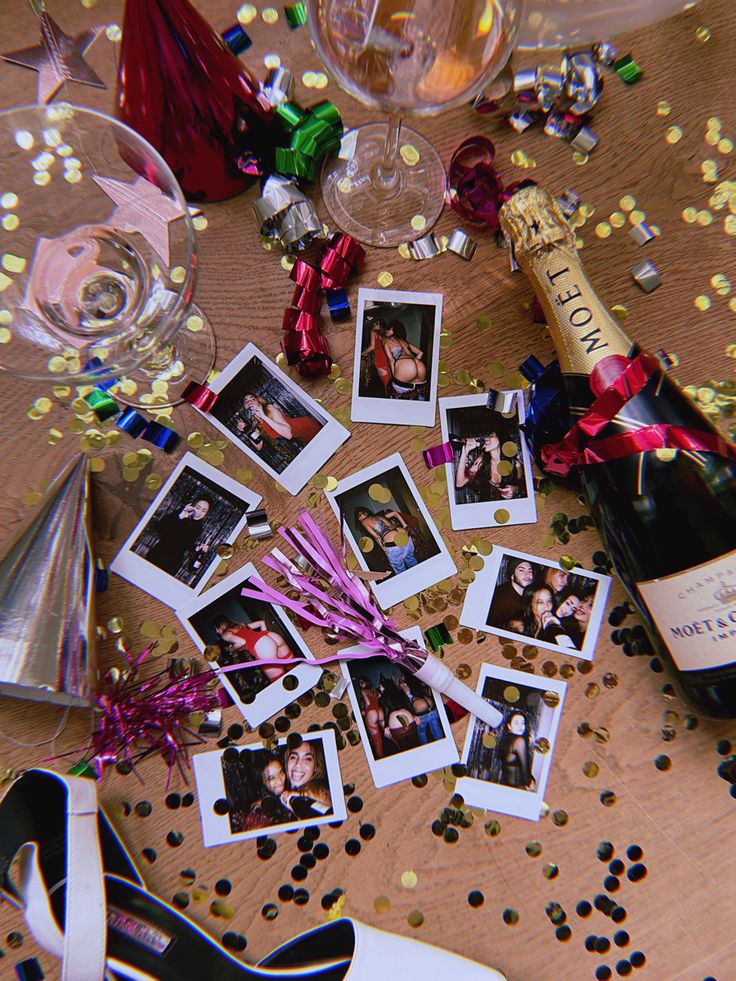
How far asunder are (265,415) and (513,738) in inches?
16.9

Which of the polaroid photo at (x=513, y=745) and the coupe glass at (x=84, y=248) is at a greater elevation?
the coupe glass at (x=84, y=248)

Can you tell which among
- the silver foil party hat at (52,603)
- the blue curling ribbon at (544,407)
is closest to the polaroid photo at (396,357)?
the blue curling ribbon at (544,407)

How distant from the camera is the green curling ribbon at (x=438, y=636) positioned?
2.58ft

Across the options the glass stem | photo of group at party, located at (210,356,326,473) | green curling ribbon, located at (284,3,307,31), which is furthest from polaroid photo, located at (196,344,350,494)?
green curling ribbon, located at (284,3,307,31)

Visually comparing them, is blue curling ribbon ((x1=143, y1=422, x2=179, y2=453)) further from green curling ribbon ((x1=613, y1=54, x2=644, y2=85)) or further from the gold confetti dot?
green curling ribbon ((x1=613, y1=54, x2=644, y2=85))

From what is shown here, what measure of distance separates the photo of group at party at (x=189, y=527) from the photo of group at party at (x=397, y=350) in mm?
191

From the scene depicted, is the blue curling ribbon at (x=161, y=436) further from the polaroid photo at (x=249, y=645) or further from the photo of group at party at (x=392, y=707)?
the photo of group at party at (x=392, y=707)

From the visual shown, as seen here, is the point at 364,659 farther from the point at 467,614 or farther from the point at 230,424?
the point at 230,424

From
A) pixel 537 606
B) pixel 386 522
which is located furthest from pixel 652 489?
pixel 386 522

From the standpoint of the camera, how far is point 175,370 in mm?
804

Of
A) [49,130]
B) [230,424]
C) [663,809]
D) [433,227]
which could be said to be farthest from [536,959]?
[49,130]

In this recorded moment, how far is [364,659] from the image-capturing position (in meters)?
0.79

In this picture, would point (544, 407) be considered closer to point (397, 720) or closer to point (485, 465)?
point (485, 465)

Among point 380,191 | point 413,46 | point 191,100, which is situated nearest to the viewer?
point 413,46
